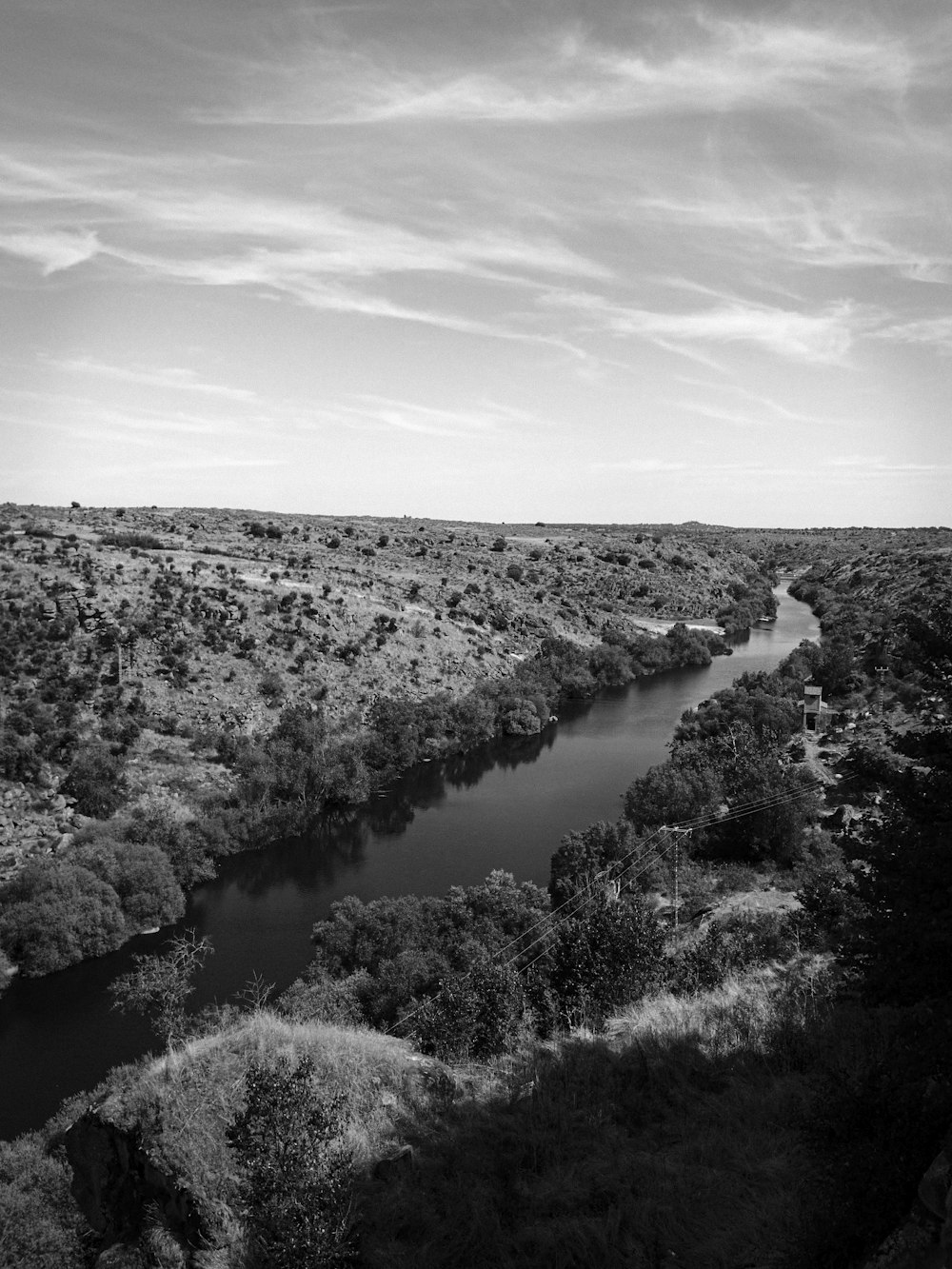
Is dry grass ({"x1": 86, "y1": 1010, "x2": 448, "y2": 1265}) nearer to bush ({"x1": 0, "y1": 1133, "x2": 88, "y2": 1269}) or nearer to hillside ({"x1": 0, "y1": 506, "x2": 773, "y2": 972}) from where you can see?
bush ({"x1": 0, "y1": 1133, "x2": 88, "y2": 1269})

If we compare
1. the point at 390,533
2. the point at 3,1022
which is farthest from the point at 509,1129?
the point at 390,533

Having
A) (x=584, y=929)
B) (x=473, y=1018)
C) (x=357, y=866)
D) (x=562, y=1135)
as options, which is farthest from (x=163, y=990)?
(x=357, y=866)

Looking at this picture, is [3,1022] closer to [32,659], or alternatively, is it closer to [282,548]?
[32,659]

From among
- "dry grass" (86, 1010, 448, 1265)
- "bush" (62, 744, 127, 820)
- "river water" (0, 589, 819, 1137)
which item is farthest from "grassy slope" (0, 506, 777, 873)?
"dry grass" (86, 1010, 448, 1265)

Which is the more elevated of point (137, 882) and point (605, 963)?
point (605, 963)

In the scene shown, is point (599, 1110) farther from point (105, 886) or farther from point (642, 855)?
point (105, 886)

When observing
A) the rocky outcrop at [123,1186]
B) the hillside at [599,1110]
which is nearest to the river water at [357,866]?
the hillside at [599,1110]
